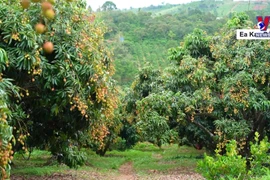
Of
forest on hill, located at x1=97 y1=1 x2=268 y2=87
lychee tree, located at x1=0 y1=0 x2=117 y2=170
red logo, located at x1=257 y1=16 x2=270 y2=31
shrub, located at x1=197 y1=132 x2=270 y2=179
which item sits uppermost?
forest on hill, located at x1=97 y1=1 x2=268 y2=87

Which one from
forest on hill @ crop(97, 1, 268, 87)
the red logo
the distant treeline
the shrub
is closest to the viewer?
the shrub

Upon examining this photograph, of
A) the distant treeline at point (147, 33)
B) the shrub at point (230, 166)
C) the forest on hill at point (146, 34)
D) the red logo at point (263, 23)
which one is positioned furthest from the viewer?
the distant treeline at point (147, 33)

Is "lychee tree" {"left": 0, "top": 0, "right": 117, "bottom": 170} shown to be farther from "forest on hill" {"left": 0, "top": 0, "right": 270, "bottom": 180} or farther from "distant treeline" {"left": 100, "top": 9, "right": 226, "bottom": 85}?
"distant treeline" {"left": 100, "top": 9, "right": 226, "bottom": 85}

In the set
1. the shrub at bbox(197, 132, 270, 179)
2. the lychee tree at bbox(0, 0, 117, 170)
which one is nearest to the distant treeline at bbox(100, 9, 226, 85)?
the lychee tree at bbox(0, 0, 117, 170)

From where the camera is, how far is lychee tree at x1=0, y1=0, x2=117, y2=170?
207 inches

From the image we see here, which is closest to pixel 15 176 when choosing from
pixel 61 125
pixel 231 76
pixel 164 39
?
pixel 61 125

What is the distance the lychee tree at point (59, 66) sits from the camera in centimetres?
527

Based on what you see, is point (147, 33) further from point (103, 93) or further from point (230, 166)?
point (230, 166)

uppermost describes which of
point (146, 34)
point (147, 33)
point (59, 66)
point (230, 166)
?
point (147, 33)

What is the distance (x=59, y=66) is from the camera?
554 cm

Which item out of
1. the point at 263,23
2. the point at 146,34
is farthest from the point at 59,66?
the point at 146,34

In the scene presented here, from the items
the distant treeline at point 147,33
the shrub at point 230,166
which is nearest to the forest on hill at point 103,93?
the shrub at point 230,166

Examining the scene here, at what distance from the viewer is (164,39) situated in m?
53.3

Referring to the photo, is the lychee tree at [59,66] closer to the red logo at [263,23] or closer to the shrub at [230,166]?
the shrub at [230,166]
